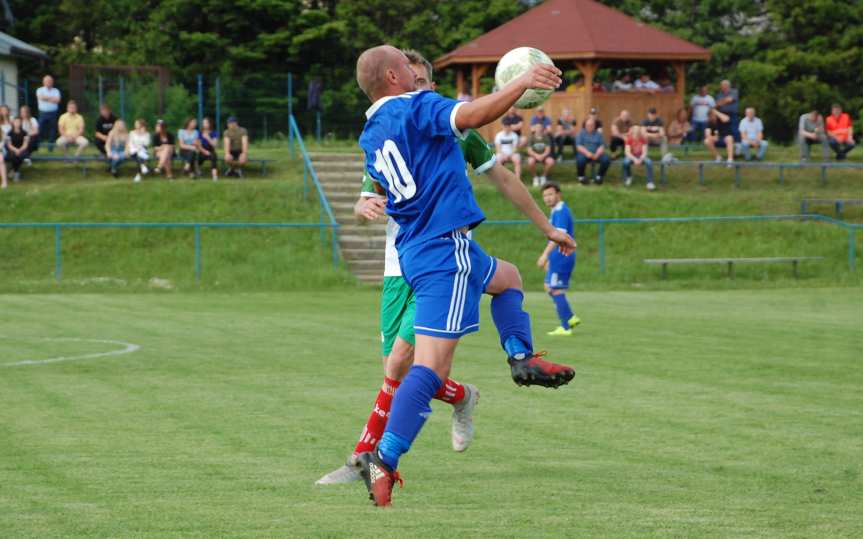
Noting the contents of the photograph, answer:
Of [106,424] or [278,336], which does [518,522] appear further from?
[278,336]

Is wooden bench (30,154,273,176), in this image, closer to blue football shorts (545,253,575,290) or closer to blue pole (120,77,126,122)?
blue pole (120,77,126,122)

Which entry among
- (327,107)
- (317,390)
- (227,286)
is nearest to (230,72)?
(327,107)

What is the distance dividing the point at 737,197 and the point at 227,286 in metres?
13.5

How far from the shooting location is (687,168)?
120ft

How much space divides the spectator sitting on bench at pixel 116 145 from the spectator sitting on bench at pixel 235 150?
→ 2.44m

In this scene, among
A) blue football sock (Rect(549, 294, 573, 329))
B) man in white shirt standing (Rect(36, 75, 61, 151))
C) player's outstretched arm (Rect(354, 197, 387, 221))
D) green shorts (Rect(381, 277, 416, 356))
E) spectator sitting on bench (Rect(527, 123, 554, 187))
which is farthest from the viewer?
man in white shirt standing (Rect(36, 75, 61, 151))

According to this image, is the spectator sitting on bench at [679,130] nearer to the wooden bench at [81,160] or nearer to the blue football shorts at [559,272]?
the wooden bench at [81,160]

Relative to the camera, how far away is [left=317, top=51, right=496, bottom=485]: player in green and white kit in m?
6.89

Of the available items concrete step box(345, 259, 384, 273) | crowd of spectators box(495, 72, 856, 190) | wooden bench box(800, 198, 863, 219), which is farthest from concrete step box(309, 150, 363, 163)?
wooden bench box(800, 198, 863, 219)

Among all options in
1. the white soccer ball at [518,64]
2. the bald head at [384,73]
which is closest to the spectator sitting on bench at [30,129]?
the white soccer ball at [518,64]

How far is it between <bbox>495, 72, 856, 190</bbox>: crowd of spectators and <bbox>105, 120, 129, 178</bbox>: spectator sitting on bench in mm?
9130

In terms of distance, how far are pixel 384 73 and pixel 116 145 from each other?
90.2 ft

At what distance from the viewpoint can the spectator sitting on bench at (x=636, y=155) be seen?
112ft

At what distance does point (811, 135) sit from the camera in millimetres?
36469
